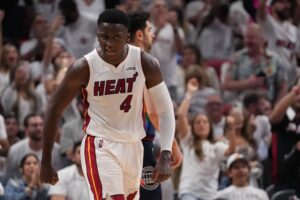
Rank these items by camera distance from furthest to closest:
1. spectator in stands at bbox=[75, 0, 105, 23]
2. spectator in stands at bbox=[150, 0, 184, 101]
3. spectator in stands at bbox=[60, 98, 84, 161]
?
1. spectator in stands at bbox=[75, 0, 105, 23]
2. spectator in stands at bbox=[150, 0, 184, 101]
3. spectator in stands at bbox=[60, 98, 84, 161]

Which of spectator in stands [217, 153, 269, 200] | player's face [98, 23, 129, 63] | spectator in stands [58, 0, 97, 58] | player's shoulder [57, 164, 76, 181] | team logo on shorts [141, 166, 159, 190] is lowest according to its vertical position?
spectator in stands [217, 153, 269, 200]

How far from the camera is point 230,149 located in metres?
11.5

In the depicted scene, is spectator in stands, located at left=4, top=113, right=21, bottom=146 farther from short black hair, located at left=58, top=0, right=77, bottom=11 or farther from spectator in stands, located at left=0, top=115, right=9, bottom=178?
short black hair, located at left=58, top=0, right=77, bottom=11

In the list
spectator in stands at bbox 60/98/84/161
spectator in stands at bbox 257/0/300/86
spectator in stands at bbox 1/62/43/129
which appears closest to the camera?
spectator in stands at bbox 60/98/84/161

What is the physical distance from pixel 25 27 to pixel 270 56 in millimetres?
3845

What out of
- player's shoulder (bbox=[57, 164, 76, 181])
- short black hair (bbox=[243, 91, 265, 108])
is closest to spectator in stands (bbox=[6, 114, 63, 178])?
player's shoulder (bbox=[57, 164, 76, 181])

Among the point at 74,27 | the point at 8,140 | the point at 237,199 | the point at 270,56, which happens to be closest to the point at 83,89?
the point at 237,199

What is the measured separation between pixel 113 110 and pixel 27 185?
3.72m

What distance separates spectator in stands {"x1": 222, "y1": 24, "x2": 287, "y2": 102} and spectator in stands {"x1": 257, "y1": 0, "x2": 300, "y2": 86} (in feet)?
3.22

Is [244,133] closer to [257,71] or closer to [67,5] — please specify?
[257,71]

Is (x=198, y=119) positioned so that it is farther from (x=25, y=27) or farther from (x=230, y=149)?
(x=25, y=27)

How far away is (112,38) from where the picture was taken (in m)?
7.13

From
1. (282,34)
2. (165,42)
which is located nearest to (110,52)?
(165,42)

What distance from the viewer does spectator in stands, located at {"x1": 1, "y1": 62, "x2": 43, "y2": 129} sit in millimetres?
12906
